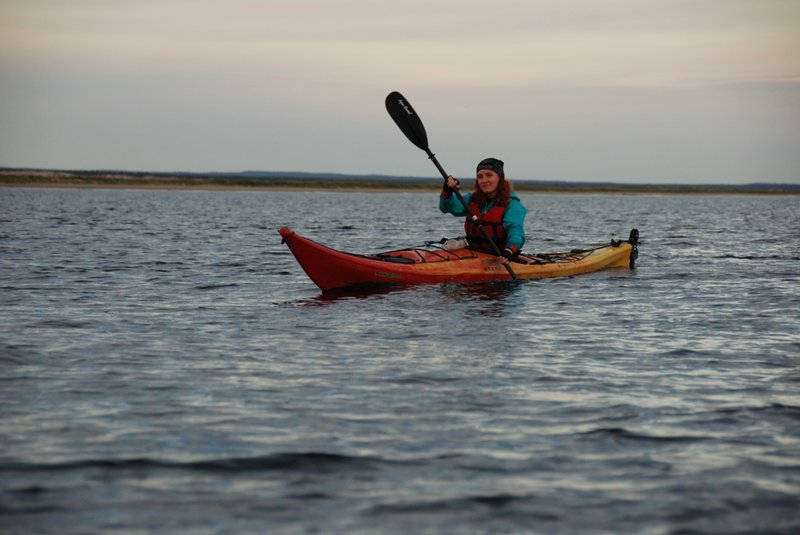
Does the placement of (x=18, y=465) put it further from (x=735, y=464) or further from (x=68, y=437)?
(x=735, y=464)

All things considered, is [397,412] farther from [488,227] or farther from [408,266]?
[488,227]

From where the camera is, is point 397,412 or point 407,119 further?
point 407,119

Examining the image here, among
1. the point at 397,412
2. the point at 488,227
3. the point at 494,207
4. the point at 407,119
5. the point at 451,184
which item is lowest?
the point at 397,412

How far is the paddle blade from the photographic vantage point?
1505 centimetres

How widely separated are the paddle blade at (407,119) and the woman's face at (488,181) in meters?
1.68

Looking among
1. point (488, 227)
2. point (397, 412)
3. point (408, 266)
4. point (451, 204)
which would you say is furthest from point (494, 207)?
point (397, 412)

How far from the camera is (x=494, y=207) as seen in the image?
44.8 ft

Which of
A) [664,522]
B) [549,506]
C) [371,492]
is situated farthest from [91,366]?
[664,522]

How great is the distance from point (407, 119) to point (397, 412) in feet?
30.7

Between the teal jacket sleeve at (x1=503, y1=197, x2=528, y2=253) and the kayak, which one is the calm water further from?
the teal jacket sleeve at (x1=503, y1=197, x2=528, y2=253)

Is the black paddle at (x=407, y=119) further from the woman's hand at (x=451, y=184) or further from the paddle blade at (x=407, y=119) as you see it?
the woman's hand at (x=451, y=184)

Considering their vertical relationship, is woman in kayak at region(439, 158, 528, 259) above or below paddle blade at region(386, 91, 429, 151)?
below

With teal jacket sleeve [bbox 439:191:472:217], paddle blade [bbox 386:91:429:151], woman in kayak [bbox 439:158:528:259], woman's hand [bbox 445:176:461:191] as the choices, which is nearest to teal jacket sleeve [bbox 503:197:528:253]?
woman in kayak [bbox 439:158:528:259]

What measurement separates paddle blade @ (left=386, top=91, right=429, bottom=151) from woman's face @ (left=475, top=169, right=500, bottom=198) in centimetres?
168
